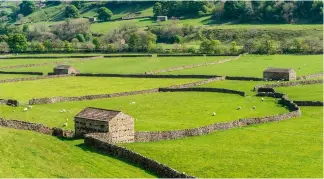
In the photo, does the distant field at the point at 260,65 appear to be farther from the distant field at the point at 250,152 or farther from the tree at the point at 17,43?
the tree at the point at 17,43

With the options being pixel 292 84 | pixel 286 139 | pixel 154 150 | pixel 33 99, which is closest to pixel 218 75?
pixel 292 84

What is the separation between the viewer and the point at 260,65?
11962 cm

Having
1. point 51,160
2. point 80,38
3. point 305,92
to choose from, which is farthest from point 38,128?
point 80,38

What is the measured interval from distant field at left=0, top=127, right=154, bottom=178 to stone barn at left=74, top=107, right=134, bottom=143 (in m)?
2.89

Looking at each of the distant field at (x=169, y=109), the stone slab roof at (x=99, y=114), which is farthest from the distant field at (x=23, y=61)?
the stone slab roof at (x=99, y=114)

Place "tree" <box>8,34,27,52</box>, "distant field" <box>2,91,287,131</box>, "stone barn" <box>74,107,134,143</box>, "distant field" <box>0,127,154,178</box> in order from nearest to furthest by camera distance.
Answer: "distant field" <box>0,127,154,178</box>, "stone barn" <box>74,107,134,143</box>, "distant field" <box>2,91,287,131</box>, "tree" <box>8,34,27,52</box>

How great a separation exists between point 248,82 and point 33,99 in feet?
129

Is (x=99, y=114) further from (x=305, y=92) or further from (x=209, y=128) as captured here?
(x=305, y=92)

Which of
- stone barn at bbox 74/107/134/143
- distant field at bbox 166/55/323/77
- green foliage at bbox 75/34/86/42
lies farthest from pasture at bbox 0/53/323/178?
green foliage at bbox 75/34/86/42

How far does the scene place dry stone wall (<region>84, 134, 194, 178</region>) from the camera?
127 ft

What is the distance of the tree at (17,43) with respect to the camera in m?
172

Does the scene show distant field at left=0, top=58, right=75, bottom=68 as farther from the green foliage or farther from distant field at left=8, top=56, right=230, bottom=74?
the green foliage

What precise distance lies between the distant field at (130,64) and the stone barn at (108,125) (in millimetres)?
62527

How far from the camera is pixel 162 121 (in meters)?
59.9
